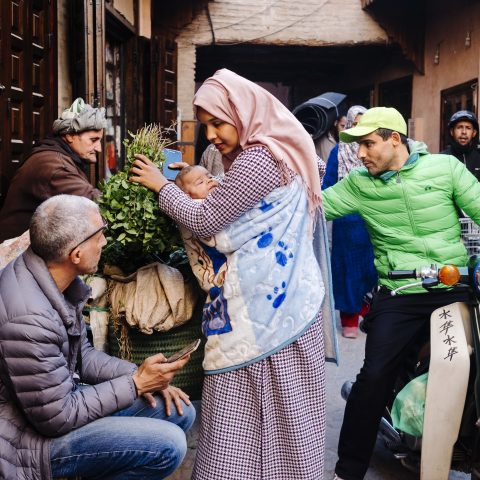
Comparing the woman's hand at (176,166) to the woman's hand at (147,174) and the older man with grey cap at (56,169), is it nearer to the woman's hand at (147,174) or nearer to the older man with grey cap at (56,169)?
the woman's hand at (147,174)

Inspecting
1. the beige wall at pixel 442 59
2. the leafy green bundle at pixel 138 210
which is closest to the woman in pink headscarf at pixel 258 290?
the leafy green bundle at pixel 138 210

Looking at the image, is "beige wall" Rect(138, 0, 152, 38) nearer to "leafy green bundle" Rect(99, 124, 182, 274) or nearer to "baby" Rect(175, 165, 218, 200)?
"leafy green bundle" Rect(99, 124, 182, 274)

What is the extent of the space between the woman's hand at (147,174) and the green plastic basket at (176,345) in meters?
0.66

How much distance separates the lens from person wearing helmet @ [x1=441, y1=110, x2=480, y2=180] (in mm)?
7551

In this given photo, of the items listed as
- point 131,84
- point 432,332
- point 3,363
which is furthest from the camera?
point 131,84

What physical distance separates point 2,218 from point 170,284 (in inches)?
64.3

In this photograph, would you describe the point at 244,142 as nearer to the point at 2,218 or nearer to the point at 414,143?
the point at 414,143

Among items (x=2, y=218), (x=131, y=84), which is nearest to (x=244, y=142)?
(x=2, y=218)

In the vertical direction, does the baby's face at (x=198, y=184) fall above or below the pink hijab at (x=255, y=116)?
below

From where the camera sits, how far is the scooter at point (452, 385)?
347 centimetres

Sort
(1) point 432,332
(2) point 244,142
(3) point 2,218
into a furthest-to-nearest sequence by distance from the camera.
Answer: (3) point 2,218 < (1) point 432,332 < (2) point 244,142

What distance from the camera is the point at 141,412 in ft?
10.1

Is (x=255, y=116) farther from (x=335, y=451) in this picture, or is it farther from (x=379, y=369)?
(x=335, y=451)

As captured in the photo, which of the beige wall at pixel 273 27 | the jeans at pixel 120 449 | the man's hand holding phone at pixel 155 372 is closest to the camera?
the jeans at pixel 120 449
